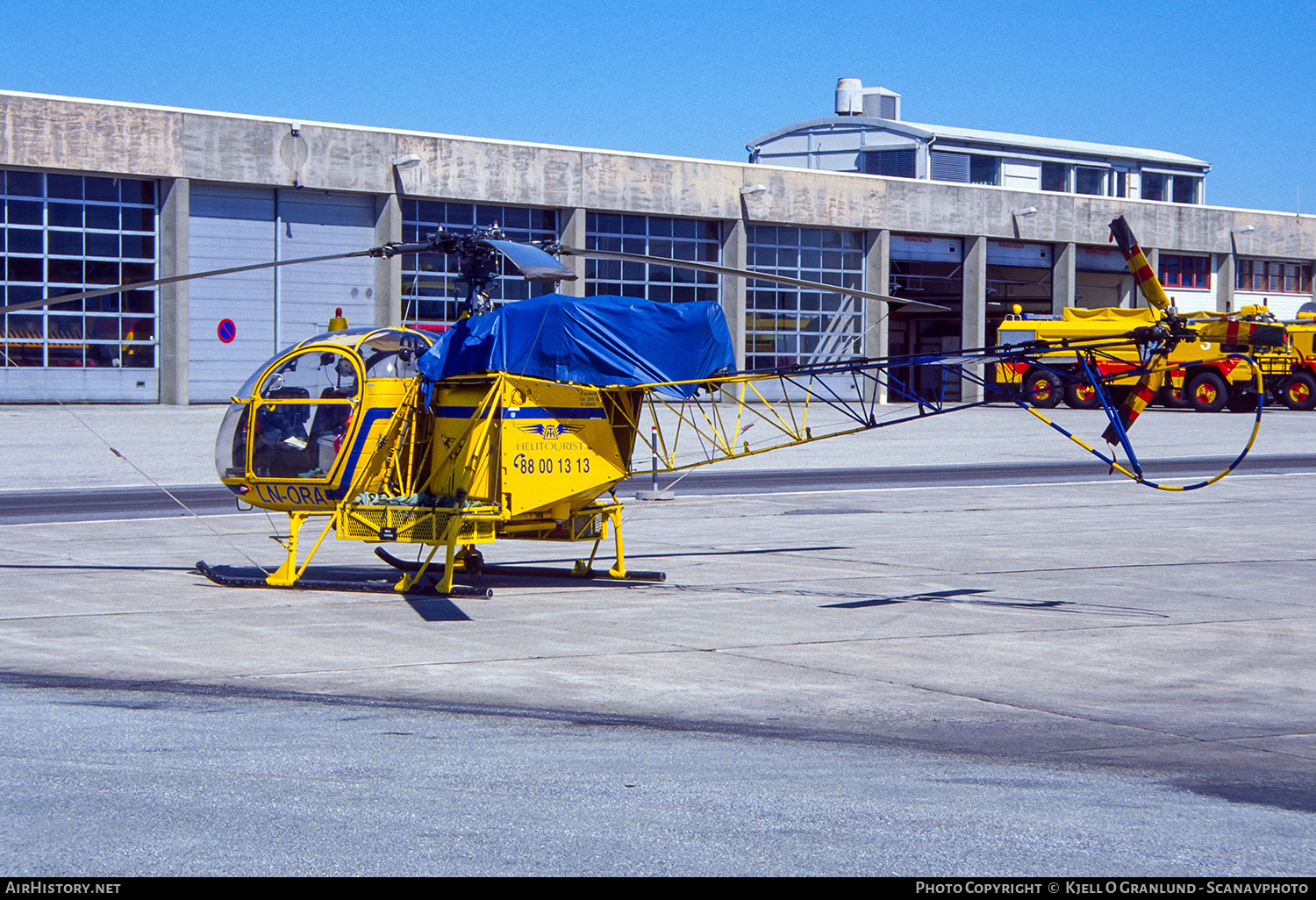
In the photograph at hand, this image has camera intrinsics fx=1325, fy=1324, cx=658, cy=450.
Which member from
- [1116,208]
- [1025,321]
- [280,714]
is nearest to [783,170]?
[1025,321]

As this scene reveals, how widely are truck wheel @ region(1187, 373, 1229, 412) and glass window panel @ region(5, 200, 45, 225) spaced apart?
35.7 metres

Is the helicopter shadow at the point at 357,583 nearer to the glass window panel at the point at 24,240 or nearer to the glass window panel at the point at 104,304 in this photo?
the glass window panel at the point at 104,304

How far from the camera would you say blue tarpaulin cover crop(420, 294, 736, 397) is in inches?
483

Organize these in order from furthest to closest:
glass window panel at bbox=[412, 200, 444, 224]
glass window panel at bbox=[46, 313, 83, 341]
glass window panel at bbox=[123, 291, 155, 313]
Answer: glass window panel at bbox=[412, 200, 444, 224], glass window panel at bbox=[123, 291, 155, 313], glass window panel at bbox=[46, 313, 83, 341]

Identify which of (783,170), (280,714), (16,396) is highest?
(783,170)

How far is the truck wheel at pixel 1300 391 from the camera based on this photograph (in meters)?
43.8

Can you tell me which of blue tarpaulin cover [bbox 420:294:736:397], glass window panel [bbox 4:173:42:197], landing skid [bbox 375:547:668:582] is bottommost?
landing skid [bbox 375:547:668:582]

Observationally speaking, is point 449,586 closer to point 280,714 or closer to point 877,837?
point 280,714

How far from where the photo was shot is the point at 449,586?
12.4 meters

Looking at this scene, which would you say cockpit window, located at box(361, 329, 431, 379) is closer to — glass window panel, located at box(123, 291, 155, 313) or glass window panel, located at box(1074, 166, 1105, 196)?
glass window panel, located at box(123, 291, 155, 313)

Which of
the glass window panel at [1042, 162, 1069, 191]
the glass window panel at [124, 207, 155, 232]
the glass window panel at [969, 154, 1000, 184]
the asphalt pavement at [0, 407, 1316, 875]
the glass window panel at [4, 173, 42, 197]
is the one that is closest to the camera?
the asphalt pavement at [0, 407, 1316, 875]

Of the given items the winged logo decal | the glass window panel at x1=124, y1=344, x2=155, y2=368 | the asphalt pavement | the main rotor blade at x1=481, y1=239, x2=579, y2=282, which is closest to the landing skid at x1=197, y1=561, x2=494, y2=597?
the asphalt pavement
